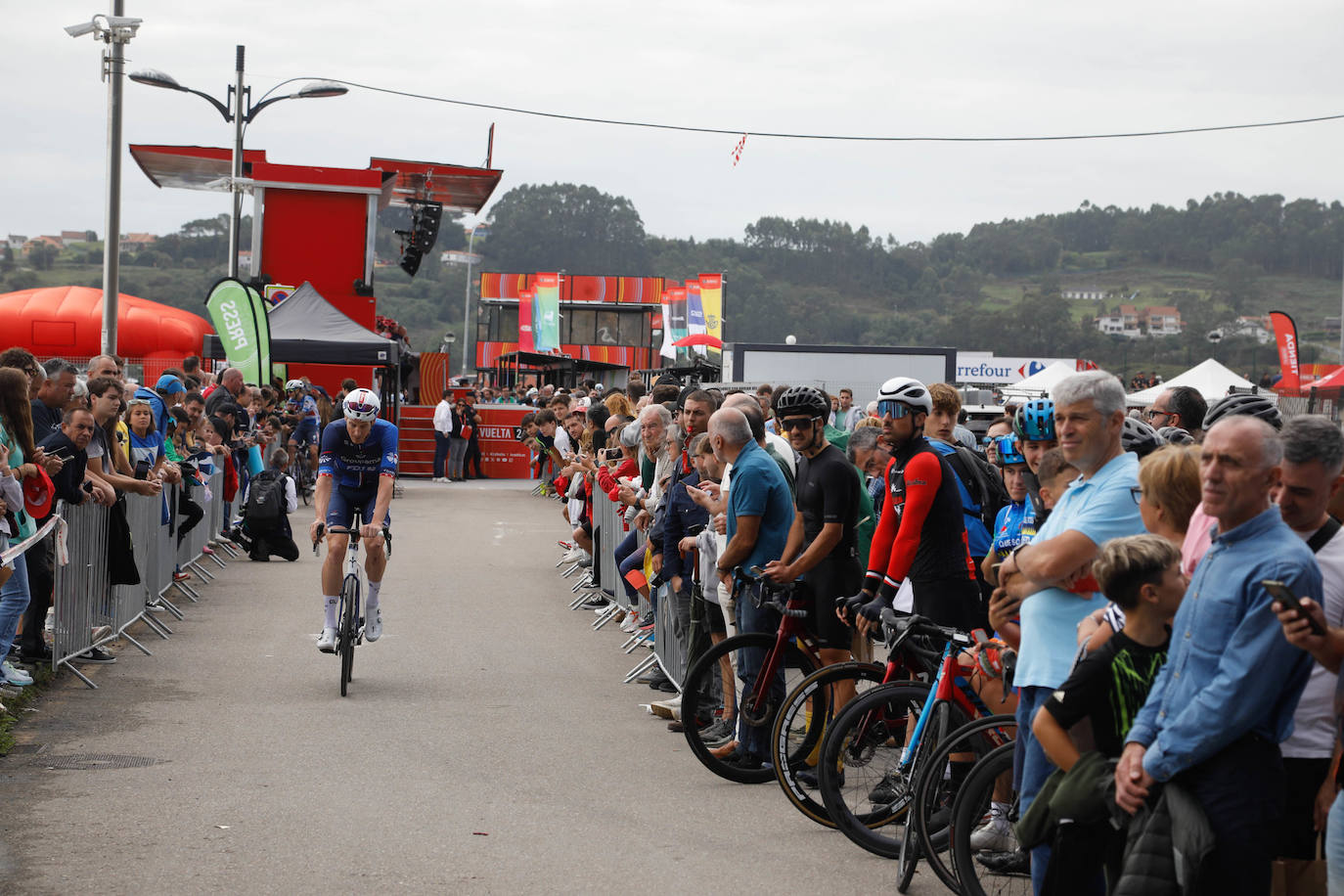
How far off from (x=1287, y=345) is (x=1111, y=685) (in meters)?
35.5

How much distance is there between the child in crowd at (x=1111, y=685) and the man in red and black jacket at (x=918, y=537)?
205 centimetres

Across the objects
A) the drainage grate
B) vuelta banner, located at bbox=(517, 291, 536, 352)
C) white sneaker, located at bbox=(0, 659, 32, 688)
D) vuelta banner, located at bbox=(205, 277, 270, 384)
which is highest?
vuelta banner, located at bbox=(517, 291, 536, 352)

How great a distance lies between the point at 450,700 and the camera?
9609 mm

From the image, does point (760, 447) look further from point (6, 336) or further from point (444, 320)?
point (444, 320)

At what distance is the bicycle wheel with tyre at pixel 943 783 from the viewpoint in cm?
525

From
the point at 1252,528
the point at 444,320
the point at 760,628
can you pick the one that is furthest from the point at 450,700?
the point at 444,320

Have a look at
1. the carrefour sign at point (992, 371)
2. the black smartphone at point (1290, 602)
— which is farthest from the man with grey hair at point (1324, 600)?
the carrefour sign at point (992, 371)

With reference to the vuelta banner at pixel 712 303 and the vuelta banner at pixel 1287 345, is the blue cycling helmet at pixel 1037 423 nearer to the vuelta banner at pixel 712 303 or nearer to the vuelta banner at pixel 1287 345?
the vuelta banner at pixel 1287 345

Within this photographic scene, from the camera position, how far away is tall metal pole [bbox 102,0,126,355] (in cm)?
1585

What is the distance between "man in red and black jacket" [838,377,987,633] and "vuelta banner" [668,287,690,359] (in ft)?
120

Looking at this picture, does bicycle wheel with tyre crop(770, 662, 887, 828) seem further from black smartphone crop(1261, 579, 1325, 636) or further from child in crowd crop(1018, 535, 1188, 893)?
black smartphone crop(1261, 579, 1325, 636)

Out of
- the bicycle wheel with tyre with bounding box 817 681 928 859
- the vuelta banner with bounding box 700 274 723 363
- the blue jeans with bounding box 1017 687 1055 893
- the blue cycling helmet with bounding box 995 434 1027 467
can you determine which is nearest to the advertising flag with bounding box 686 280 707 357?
the vuelta banner with bounding box 700 274 723 363

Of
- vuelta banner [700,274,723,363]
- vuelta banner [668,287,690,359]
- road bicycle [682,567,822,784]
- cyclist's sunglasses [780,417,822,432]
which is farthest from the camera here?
vuelta banner [668,287,690,359]

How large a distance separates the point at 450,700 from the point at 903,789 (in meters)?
4.31
